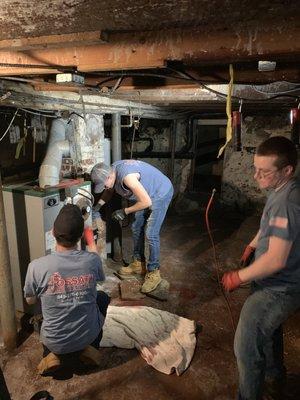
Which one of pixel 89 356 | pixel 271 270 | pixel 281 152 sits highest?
pixel 281 152

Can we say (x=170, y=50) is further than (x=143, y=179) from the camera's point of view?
No

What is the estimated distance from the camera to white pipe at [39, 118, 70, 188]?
2.90 meters

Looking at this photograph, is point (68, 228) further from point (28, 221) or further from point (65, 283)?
A: point (28, 221)

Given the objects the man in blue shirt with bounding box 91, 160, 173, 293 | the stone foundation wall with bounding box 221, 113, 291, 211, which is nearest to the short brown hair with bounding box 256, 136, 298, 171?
the man in blue shirt with bounding box 91, 160, 173, 293

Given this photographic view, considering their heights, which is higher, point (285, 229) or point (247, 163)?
point (285, 229)

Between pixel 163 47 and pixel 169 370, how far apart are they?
233 cm

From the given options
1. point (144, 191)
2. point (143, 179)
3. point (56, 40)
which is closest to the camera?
point (56, 40)

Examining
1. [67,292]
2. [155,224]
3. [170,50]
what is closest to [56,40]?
[170,50]

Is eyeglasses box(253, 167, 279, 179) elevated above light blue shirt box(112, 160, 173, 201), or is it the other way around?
eyeglasses box(253, 167, 279, 179)

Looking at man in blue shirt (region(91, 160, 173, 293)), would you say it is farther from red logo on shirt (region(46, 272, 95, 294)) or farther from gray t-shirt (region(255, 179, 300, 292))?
gray t-shirt (region(255, 179, 300, 292))

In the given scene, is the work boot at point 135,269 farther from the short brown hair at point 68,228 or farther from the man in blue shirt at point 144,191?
the short brown hair at point 68,228

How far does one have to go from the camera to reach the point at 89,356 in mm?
2111

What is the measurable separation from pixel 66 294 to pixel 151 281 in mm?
1736

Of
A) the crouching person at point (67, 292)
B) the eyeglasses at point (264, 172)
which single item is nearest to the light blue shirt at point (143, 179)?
the crouching person at point (67, 292)
